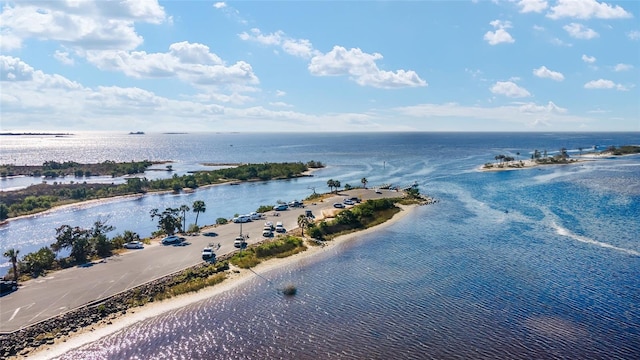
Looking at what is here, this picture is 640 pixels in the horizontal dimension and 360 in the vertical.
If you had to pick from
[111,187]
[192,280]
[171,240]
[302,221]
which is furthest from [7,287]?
[111,187]

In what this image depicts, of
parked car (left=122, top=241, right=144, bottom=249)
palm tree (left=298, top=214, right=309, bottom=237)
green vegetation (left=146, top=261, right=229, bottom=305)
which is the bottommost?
green vegetation (left=146, top=261, right=229, bottom=305)

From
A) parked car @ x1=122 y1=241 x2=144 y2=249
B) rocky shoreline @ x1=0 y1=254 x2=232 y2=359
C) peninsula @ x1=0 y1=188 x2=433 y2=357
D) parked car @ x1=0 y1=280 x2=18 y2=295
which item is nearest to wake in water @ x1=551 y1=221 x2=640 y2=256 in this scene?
peninsula @ x1=0 y1=188 x2=433 y2=357

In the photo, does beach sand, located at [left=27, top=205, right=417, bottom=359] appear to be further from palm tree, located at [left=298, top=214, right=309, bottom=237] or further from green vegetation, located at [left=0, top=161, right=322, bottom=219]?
green vegetation, located at [left=0, top=161, right=322, bottom=219]

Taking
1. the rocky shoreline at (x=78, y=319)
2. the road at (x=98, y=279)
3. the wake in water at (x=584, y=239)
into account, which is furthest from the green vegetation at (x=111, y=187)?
the wake in water at (x=584, y=239)

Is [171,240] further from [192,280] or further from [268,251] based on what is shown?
[192,280]

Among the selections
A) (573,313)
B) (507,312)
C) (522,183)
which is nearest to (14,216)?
(507,312)

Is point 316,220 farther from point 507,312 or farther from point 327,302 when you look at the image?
point 507,312
